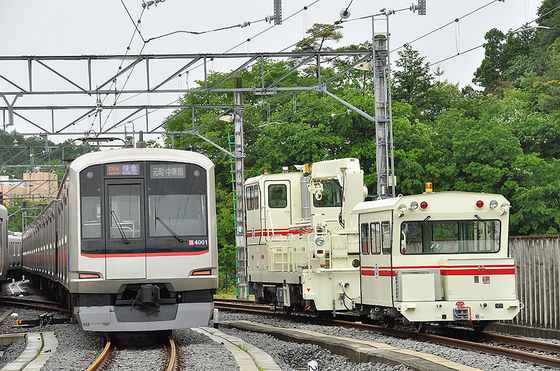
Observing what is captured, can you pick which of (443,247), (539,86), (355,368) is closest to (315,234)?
(443,247)

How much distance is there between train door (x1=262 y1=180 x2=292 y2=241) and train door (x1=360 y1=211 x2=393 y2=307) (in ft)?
16.5

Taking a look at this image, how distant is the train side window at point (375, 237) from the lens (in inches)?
583

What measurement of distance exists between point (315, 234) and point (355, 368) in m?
7.05

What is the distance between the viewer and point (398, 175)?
137 ft

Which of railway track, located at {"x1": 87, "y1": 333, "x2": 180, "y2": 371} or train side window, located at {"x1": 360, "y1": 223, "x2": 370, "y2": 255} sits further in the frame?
train side window, located at {"x1": 360, "y1": 223, "x2": 370, "y2": 255}

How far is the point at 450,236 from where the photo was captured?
14.2 meters

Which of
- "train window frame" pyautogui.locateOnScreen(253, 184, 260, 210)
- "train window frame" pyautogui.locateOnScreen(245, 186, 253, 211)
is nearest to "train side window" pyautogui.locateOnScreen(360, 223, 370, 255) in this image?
"train window frame" pyautogui.locateOnScreen(253, 184, 260, 210)

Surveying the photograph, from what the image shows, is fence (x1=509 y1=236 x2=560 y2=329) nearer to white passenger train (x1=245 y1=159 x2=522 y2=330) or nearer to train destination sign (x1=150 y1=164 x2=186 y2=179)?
white passenger train (x1=245 y1=159 x2=522 y2=330)

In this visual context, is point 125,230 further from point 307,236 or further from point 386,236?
point 307,236

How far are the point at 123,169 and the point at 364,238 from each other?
5248mm

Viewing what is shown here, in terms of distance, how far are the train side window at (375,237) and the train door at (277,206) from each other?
5.58 metres

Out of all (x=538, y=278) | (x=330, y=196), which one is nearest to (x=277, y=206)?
(x=330, y=196)

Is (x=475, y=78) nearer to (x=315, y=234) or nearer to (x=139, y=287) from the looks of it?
(x=315, y=234)

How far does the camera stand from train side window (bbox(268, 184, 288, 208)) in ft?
68.3
